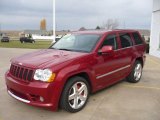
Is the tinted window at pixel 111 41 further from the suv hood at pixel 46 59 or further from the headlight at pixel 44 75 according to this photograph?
the headlight at pixel 44 75

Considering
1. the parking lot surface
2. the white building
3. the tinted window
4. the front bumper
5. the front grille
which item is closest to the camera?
the front bumper

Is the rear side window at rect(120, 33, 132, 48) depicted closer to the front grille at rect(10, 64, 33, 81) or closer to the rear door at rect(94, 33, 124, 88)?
the rear door at rect(94, 33, 124, 88)

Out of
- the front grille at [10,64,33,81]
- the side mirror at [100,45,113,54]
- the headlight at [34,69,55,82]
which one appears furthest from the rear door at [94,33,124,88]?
the front grille at [10,64,33,81]

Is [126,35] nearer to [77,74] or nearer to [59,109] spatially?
[77,74]

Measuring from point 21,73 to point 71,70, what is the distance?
3.48 ft

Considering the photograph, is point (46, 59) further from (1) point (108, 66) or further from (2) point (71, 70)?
(1) point (108, 66)

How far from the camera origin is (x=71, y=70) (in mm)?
4746

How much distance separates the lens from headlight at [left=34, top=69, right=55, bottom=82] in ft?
14.7

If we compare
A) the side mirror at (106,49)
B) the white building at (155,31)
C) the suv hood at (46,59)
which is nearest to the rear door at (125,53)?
the side mirror at (106,49)

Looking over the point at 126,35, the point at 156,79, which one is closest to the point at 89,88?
the point at 126,35

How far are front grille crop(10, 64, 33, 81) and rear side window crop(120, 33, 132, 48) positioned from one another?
3.14 m

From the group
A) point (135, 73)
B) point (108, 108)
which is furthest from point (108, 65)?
point (135, 73)

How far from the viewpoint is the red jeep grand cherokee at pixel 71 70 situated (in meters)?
4.52

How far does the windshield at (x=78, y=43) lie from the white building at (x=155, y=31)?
1110 centimetres
